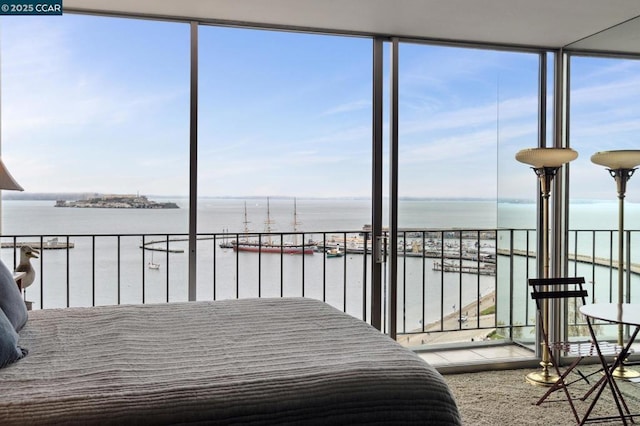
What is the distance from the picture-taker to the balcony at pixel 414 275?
4027 millimetres

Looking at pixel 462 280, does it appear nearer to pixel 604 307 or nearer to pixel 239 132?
pixel 604 307

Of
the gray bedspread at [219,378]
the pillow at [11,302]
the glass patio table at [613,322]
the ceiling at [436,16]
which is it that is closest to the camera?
the gray bedspread at [219,378]

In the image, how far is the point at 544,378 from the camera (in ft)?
12.1

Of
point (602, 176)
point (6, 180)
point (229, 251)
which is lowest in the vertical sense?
point (229, 251)

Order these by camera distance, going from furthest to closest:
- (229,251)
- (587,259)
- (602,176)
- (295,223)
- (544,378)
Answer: (229,251), (295,223), (587,259), (602,176), (544,378)

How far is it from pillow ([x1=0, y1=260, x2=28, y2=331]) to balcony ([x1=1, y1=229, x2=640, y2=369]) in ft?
5.20

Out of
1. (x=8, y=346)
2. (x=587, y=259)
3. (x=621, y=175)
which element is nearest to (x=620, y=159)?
(x=621, y=175)

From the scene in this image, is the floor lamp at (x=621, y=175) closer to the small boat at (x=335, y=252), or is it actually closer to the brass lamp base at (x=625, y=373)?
the brass lamp base at (x=625, y=373)

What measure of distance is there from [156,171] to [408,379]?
262 cm

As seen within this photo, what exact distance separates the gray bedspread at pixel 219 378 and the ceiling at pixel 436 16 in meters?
2.03

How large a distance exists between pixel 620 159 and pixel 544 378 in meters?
1.57

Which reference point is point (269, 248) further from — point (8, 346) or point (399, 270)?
point (8, 346)

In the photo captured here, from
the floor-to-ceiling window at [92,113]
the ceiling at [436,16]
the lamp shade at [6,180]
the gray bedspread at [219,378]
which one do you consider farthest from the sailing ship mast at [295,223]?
the gray bedspread at [219,378]

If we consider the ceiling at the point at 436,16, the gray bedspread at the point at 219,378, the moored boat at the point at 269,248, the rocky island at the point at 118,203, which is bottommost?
the gray bedspread at the point at 219,378
